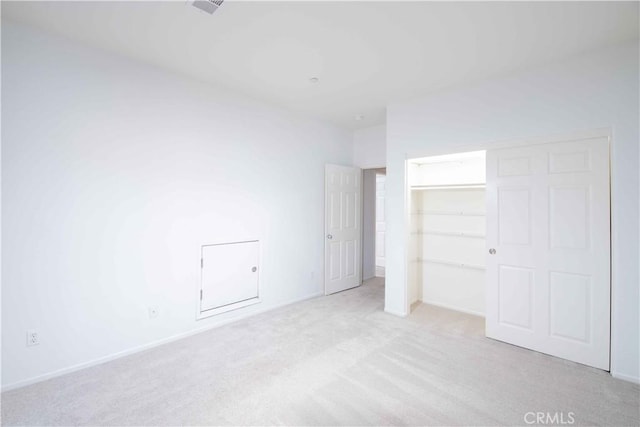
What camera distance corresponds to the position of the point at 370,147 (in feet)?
16.2

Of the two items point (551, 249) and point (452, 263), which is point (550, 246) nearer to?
point (551, 249)

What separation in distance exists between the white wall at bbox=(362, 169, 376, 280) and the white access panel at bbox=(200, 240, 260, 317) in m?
2.36

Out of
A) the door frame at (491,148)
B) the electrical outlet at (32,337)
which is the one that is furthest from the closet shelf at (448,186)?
the electrical outlet at (32,337)

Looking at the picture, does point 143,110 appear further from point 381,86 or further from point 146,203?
point 381,86

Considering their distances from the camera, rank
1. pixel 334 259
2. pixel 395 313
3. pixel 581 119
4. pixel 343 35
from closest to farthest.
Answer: pixel 343 35
pixel 581 119
pixel 395 313
pixel 334 259

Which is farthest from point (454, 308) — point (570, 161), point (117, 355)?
point (117, 355)

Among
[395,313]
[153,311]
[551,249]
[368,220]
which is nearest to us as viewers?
[551,249]

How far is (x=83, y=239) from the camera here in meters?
2.45

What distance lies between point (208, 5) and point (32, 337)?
2.79 meters

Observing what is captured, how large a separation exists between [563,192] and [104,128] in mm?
4148

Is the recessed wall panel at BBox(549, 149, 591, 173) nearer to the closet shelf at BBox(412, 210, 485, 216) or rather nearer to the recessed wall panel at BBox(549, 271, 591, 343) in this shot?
the recessed wall panel at BBox(549, 271, 591, 343)

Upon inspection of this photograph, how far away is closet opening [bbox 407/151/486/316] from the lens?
12.3ft

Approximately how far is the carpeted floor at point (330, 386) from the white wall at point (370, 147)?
2.76 meters

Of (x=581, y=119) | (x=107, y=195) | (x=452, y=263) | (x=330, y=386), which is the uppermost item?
(x=581, y=119)
